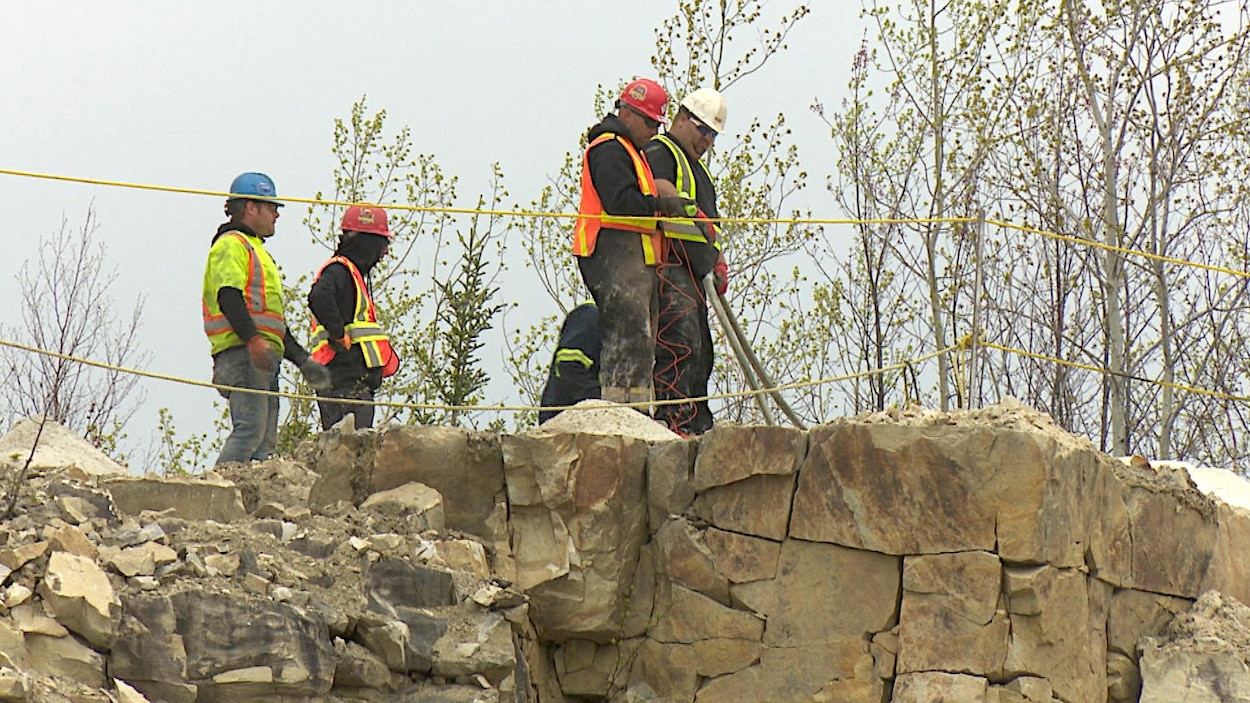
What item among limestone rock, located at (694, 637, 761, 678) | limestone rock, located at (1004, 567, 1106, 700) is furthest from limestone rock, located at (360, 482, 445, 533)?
limestone rock, located at (1004, 567, 1106, 700)

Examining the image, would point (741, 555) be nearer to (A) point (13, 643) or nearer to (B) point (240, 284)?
(B) point (240, 284)

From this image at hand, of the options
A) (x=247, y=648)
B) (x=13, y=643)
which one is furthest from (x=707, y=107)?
(x=13, y=643)

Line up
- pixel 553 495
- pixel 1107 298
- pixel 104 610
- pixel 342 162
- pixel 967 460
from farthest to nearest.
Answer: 1. pixel 342 162
2. pixel 1107 298
3. pixel 553 495
4. pixel 967 460
5. pixel 104 610

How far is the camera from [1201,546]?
8.60 m

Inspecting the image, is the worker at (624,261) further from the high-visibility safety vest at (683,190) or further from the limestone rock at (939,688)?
the limestone rock at (939,688)

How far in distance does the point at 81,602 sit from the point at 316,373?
3.18 m

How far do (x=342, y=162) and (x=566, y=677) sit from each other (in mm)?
11820

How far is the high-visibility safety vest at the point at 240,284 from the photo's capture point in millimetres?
8969

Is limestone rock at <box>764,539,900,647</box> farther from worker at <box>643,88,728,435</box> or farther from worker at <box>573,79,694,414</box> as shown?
worker at <box>643,88,728,435</box>

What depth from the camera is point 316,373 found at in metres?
9.34

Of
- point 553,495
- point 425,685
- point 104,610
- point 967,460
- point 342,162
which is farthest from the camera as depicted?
point 342,162

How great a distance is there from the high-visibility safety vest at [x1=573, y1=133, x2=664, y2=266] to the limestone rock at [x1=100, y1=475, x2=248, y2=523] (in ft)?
8.13

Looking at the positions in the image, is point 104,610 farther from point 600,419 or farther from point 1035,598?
point 1035,598

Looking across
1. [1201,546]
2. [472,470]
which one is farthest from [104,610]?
[1201,546]
